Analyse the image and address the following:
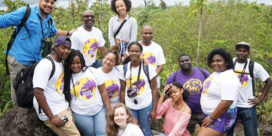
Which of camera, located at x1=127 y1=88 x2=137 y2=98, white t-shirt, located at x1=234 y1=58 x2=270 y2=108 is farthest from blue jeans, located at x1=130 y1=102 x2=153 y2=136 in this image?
white t-shirt, located at x1=234 y1=58 x2=270 y2=108

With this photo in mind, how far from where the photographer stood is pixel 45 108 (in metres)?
2.81

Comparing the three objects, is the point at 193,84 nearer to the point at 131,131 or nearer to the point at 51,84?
the point at 131,131

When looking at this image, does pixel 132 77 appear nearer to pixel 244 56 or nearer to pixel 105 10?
pixel 244 56

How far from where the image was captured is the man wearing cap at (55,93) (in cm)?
276

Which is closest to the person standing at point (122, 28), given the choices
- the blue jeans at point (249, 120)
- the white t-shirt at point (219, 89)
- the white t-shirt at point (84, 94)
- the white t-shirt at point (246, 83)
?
Answer: the white t-shirt at point (84, 94)

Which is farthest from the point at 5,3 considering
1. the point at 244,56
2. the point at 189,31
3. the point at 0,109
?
the point at 189,31

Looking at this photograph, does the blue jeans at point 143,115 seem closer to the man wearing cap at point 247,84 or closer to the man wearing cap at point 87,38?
the man wearing cap at point 87,38

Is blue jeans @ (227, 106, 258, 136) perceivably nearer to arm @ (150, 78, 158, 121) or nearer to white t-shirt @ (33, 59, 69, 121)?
arm @ (150, 78, 158, 121)

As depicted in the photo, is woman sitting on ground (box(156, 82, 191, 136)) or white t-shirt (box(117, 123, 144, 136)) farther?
woman sitting on ground (box(156, 82, 191, 136))

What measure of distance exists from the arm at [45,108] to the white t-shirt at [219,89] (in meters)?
1.92

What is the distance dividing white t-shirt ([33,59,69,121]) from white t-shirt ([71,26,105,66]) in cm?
92

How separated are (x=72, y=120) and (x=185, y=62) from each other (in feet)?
6.35

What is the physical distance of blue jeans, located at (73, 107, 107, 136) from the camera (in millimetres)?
3221

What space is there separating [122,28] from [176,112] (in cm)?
182
